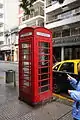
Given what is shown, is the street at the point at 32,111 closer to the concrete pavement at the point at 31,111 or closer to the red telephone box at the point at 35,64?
the concrete pavement at the point at 31,111

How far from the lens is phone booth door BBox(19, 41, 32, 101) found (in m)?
5.73

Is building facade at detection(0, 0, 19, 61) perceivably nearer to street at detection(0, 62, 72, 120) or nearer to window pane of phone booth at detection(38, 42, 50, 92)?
window pane of phone booth at detection(38, 42, 50, 92)

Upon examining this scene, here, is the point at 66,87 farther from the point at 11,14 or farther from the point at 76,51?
the point at 11,14

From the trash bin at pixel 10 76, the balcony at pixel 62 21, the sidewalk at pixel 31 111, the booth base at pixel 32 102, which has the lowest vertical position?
the sidewalk at pixel 31 111

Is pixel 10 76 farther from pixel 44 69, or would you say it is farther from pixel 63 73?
pixel 44 69

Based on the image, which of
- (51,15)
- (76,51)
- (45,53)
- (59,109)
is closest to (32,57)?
(45,53)

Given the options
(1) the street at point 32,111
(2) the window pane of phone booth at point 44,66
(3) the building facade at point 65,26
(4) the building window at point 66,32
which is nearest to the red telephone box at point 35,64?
(2) the window pane of phone booth at point 44,66

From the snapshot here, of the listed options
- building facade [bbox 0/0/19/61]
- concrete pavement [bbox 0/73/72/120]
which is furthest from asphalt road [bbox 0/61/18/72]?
building facade [bbox 0/0/19/61]

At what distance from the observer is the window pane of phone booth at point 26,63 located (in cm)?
571

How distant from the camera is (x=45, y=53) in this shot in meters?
5.93

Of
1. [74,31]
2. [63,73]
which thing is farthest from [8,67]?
[63,73]

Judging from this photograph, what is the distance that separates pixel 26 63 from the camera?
5.91m

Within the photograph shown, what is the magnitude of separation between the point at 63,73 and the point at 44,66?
5.77 ft

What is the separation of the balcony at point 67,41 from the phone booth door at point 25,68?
1811cm
